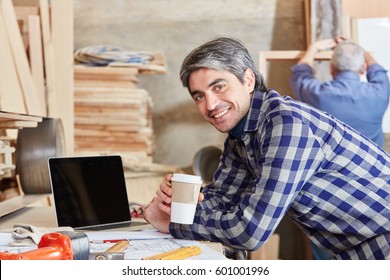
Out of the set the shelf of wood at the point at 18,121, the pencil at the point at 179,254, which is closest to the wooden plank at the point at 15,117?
the shelf of wood at the point at 18,121

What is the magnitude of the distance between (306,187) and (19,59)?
217 cm

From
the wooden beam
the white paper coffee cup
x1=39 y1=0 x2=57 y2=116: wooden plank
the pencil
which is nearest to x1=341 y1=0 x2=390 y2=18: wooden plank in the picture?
the wooden beam

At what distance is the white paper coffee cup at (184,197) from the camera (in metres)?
2.00

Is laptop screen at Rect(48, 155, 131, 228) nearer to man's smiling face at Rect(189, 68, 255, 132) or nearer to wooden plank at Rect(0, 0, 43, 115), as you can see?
man's smiling face at Rect(189, 68, 255, 132)

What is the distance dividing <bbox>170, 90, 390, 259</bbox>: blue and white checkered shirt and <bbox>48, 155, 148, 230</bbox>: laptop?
414 millimetres

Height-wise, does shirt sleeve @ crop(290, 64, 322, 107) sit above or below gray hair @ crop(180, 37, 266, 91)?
below

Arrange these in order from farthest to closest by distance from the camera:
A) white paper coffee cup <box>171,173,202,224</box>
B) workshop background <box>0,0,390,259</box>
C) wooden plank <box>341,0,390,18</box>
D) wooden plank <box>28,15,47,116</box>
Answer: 1. wooden plank <box>341,0,390,18</box>
2. workshop background <box>0,0,390,259</box>
3. wooden plank <box>28,15,47,116</box>
4. white paper coffee cup <box>171,173,202,224</box>

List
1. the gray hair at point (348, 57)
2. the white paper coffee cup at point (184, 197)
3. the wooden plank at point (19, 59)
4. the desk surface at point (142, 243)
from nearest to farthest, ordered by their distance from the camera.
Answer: the desk surface at point (142, 243)
the white paper coffee cup at point (184, 197)
the wooden plank at point (19, 59)
the gray hair at point (348, 57)

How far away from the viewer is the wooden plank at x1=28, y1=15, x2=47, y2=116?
4.31 metres

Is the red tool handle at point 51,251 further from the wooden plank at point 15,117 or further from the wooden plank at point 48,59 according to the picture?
the wooden plank at point 48,59

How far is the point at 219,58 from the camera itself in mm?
2246

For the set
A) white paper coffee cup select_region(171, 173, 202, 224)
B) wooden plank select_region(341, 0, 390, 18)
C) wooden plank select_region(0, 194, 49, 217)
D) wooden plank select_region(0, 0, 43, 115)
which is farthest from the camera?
wooden plank select_region(341, 0, 390, 18)

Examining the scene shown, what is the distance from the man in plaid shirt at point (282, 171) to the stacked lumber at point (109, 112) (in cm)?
266

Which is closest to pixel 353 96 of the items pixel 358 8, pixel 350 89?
pixel 350 89
